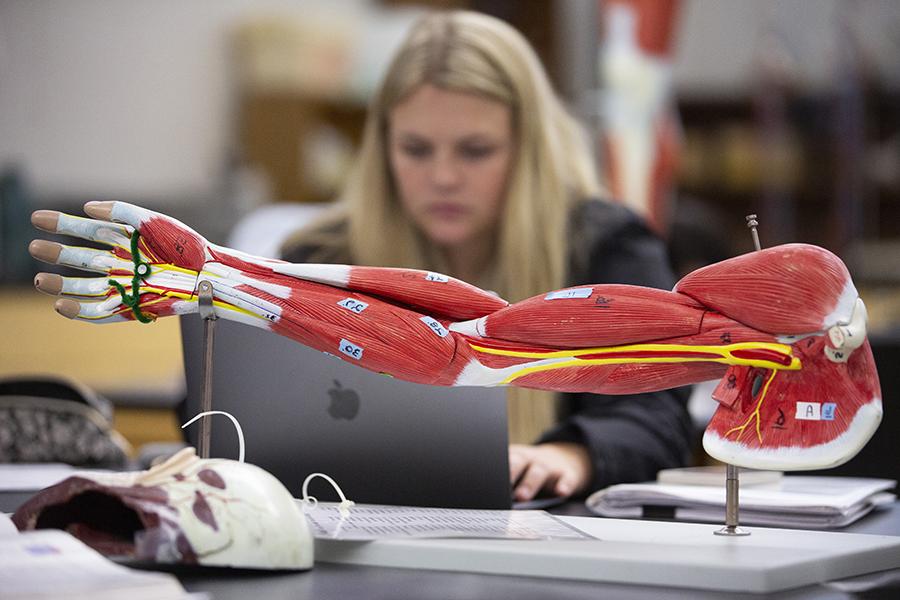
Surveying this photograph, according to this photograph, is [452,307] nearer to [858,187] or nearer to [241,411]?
[241,411]

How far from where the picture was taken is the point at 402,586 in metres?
0.80

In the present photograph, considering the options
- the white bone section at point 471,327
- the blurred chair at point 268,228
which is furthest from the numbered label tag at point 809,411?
the blurred chair at point 268,228

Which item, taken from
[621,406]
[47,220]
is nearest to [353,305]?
[47,220]

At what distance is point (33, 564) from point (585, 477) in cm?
75

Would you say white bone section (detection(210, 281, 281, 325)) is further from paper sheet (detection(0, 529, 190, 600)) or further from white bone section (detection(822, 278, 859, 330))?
white bone section (detection(822, 278, 859, 330))

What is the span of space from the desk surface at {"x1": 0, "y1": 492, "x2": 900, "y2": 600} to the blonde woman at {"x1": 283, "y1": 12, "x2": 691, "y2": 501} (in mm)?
691

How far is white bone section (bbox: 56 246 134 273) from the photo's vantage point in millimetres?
981

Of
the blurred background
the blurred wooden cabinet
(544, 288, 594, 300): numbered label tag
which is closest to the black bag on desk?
(544, 288, 594, 300): numbered label tag

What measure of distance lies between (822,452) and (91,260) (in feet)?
1.93

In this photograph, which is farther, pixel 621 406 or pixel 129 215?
pixel 621 406

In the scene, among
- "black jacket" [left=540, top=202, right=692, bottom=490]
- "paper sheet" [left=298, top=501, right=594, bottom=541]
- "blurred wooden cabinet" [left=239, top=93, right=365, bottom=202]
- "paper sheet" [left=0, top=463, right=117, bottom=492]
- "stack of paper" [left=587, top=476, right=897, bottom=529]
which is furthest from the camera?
"blurred wooden cabinet" [left=239, top=93, right=365, bottom=202]

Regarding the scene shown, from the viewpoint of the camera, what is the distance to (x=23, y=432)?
148cm

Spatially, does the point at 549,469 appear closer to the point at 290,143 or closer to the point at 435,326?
the point at 435,326

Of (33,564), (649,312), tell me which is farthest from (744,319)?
(33,564)
